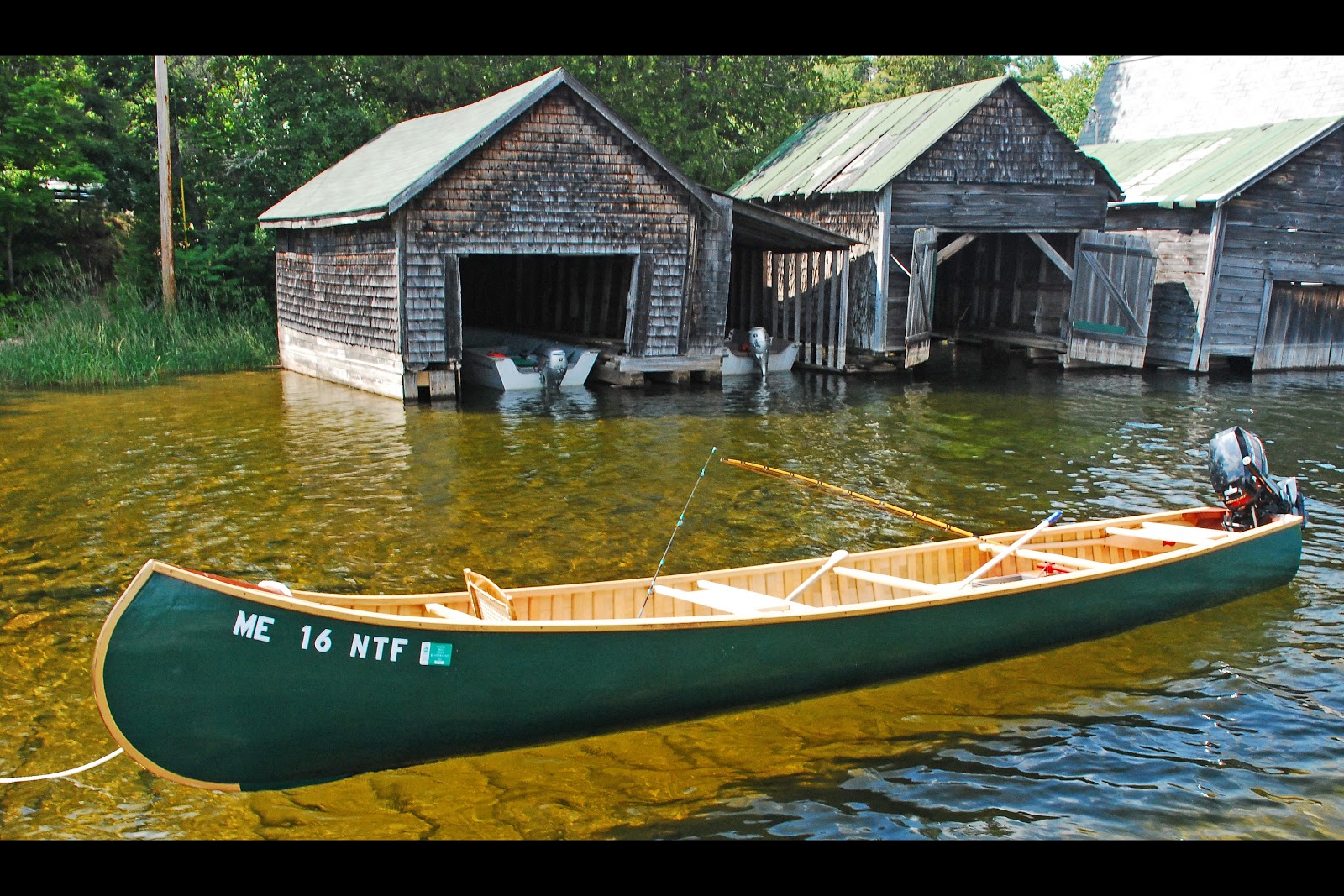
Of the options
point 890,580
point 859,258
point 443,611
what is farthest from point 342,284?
point 890,580

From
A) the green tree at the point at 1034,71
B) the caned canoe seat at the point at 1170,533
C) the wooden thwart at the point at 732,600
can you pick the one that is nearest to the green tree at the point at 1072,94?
the green tree at the point at 1034,71

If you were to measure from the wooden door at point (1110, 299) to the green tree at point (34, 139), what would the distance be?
72.2 feet

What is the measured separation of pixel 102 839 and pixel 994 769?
4955 mm

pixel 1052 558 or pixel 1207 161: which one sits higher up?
pixel 1207 161

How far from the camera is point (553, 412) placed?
1817 cm

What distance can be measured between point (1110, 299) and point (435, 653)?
20.2 metres

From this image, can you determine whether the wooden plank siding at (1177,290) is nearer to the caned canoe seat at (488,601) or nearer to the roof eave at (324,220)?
the roof eave at (324,220)

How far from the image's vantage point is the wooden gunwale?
588 centimetres

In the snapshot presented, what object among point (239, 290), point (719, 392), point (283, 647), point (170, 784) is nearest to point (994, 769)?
point (283, 647)

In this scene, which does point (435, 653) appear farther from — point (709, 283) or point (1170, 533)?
point (709, 283)

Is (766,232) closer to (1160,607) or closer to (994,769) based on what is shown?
(1160,607)

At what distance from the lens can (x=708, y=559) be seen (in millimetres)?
10547

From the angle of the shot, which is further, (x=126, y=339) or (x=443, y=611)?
(x=126, y=339)

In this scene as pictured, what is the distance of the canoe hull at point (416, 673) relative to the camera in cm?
562
